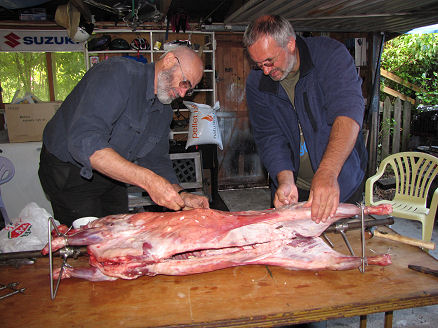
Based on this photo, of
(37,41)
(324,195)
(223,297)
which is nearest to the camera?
(223,297)

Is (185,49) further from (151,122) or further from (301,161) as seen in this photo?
(301,161)

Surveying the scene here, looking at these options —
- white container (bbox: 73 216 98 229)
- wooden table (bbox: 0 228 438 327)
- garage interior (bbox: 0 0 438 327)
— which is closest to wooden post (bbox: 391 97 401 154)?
garage interior (bbox: 0 0 438 327)

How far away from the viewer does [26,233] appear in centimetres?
248

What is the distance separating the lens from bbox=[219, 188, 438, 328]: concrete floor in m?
3.15

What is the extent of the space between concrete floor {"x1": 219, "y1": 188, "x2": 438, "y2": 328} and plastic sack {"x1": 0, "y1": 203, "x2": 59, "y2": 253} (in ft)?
8.66

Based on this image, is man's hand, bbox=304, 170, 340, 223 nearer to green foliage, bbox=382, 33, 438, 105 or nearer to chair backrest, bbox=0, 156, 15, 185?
chair backrest, bbox=0, 156, 15, 185

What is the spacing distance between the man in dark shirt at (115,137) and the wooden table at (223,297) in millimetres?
548

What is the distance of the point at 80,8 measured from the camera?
17.8 ft

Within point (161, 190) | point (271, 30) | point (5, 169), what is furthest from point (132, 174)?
point (5, 169)

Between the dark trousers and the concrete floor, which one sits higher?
the dark trousers

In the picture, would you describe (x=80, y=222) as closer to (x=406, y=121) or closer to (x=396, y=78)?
(x=406, y=121)

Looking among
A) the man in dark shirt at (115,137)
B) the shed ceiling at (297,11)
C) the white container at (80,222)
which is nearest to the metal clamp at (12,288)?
the white container at (80,222)

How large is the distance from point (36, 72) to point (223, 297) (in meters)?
6.93

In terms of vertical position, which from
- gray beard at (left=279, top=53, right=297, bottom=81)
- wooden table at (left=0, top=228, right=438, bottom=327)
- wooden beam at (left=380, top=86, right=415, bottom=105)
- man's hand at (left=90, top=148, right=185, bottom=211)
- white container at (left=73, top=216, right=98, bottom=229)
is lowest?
wooden table at (left=0, top=228, right=438, bottom=327)
